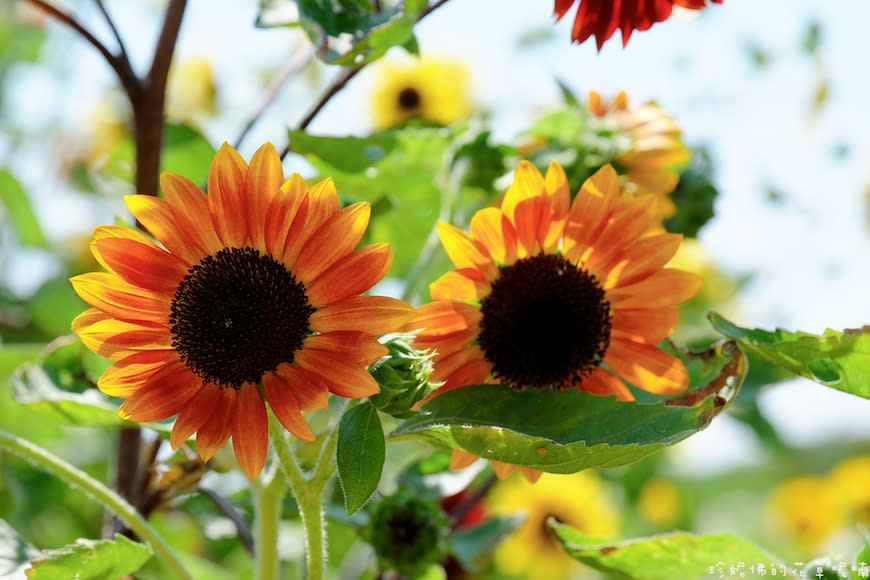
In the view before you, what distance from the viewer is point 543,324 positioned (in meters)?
0.52

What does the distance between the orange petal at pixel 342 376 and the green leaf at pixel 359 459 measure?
0.02 meters

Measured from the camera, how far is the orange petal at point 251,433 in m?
0.40

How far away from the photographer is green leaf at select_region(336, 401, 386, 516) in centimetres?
38

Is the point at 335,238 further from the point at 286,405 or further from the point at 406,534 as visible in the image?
the point at 406,534

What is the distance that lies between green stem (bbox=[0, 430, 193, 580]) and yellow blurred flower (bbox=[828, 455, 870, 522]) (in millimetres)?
1385

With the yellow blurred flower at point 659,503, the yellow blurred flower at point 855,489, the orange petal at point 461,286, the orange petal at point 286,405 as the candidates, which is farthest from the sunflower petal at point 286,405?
the yellow blurred flower at point 855,489

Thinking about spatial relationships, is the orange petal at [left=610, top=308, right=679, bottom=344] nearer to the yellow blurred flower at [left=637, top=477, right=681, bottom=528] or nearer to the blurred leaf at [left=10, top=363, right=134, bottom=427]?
the blurred leaf at [left=10, top=363, right=134, bottom=427]

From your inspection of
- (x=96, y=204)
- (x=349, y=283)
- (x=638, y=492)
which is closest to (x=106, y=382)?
(x=349, y=283)

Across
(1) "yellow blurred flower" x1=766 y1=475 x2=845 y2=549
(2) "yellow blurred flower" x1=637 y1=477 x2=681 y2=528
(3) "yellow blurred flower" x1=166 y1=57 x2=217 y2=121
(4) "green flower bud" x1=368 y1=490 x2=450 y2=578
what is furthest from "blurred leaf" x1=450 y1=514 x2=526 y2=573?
(1) "yellow blurred flower" x1=766 y1=475 x2=845 y2=549

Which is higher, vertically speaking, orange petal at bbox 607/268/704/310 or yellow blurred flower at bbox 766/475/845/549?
orange petal at bbox 607/268/704/310

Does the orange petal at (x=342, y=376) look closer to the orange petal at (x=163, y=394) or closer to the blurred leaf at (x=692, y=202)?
the orange petal at (x=163, y=394)

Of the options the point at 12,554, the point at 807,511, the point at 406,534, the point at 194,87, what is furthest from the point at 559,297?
the point at 807,511

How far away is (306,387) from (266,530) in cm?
17

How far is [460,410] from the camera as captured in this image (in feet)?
1.42
